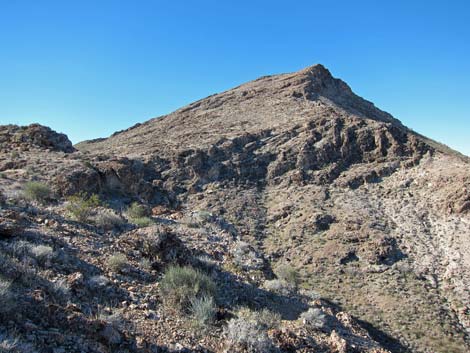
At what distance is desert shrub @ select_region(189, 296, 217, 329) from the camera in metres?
7.06

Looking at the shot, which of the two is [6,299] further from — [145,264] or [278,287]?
[278,287]

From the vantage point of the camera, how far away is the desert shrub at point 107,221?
11.3 m

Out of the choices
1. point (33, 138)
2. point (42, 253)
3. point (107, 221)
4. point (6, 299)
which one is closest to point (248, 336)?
point (6, 299)

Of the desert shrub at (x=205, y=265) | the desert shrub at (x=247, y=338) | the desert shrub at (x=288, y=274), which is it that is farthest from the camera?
the desert shrub at (x=288, y=274)

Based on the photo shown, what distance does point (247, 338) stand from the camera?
22.2 ft

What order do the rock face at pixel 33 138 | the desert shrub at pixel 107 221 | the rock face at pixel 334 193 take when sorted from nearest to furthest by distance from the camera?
the desert shrub at pixel 107 221, the rock face at pixel 334 193, the rock face at pixel 33 138

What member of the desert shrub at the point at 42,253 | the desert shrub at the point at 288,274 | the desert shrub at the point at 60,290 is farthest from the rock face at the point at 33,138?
the desert shrub at the point at 60,290

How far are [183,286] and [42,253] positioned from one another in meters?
2.75

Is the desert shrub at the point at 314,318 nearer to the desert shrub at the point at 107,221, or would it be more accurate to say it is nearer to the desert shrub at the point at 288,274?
the desert shrub at the point at 107,221

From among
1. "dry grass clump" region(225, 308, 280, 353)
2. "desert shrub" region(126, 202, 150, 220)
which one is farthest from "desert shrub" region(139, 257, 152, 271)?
"desert shrub" region(126, 202, 150, 220)

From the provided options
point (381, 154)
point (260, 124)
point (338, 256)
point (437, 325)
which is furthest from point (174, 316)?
point (260, 124)

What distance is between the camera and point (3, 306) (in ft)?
17.4

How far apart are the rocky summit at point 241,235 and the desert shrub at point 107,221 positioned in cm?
6

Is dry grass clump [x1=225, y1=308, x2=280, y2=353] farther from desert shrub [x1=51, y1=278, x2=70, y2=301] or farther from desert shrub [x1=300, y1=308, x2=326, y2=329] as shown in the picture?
desert shrub [x1=51, y1=278, x2=70, y2=301]
